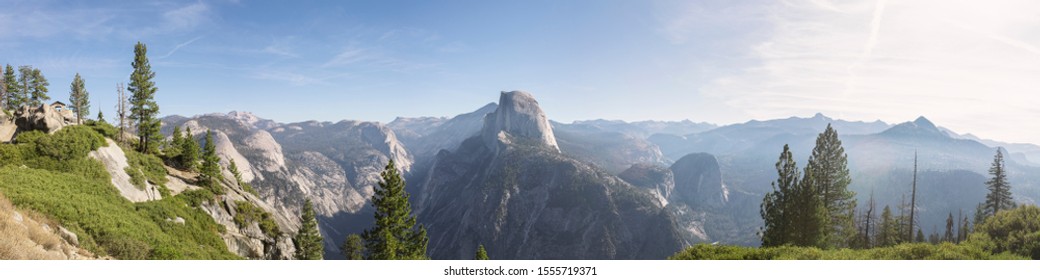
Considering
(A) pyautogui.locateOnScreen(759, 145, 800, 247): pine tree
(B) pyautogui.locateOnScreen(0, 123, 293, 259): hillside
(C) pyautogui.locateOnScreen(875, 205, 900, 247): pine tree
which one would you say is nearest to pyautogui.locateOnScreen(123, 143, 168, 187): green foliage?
(B) pyautogui.locateOnScreen(0, 123, 293, 259): hillside

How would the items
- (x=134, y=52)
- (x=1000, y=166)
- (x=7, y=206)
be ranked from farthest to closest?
(x=1000, y=166) → (x=134, y=52) → (x=7, y=206)

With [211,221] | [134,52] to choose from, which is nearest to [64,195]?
[211,221]

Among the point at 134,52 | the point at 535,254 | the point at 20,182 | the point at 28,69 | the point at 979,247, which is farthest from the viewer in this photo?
the point at 535,254

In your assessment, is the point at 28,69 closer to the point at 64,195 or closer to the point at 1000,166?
the point at 64,195

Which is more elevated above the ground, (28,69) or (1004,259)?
(28,69)

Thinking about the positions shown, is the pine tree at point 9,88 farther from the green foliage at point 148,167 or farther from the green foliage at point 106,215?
the green foliage at point 106,215

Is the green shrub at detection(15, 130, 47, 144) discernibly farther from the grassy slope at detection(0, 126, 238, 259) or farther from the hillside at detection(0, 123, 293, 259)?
the grassy slope at detection(0, 126, 238, 259)

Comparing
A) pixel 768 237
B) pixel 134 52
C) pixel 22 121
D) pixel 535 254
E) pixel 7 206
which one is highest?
pixel 134 52
